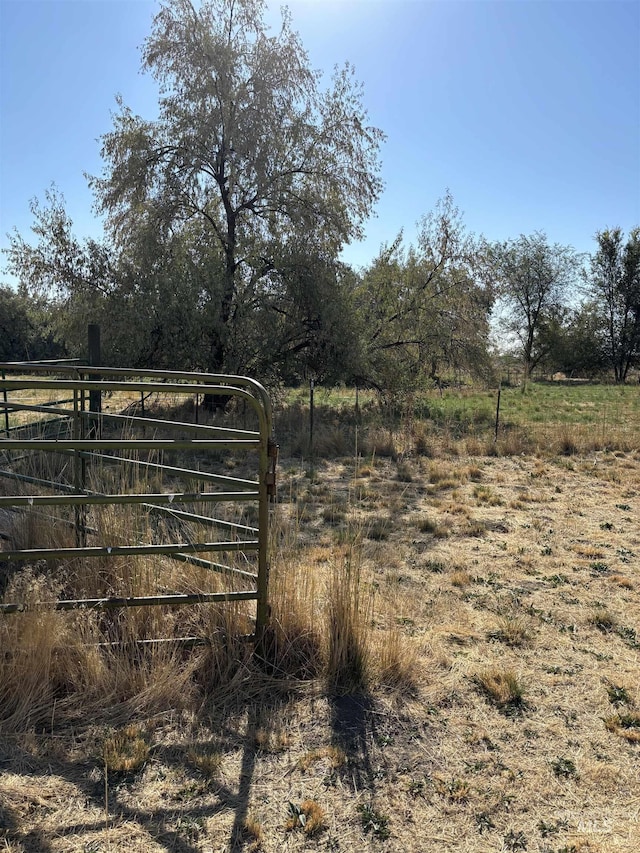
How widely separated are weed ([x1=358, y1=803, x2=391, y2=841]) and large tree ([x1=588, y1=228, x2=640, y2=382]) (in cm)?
4288

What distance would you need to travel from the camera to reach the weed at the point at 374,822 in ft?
7.18

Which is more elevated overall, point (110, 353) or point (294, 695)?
point (110, 353)

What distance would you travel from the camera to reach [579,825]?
2279 millimetres

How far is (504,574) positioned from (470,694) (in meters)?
2.09

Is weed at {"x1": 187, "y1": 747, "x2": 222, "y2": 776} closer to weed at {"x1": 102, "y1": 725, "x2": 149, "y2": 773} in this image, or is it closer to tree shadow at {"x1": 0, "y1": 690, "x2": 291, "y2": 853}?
tree shadow at {"x1": 0, "y1": 690, "x2": 291, "y2": 853}

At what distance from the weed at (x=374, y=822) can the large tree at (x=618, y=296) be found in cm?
4288

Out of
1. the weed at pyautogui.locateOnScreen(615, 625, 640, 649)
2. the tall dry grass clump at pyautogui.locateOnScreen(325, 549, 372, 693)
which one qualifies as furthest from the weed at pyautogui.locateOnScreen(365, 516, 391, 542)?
the tall dry grass clump at pyautogui.locateOnScreen(325, 549, 372, 693)

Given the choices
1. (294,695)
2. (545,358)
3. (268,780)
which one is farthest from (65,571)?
(545,358)

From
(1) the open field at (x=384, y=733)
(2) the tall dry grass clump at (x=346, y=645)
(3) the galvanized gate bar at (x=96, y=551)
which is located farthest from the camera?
(2) the tall dry grass clump at (x=346, y=645)

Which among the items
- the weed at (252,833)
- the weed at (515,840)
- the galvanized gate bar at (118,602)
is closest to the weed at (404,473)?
the galvanized gate bar at (118,602)

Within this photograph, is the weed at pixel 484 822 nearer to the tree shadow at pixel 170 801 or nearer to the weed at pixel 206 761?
the tree shadow at pixel 170 801

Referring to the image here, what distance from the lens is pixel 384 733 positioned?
9.21ft

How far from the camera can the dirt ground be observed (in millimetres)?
2174

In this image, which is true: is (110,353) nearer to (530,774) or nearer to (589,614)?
(589,614)
